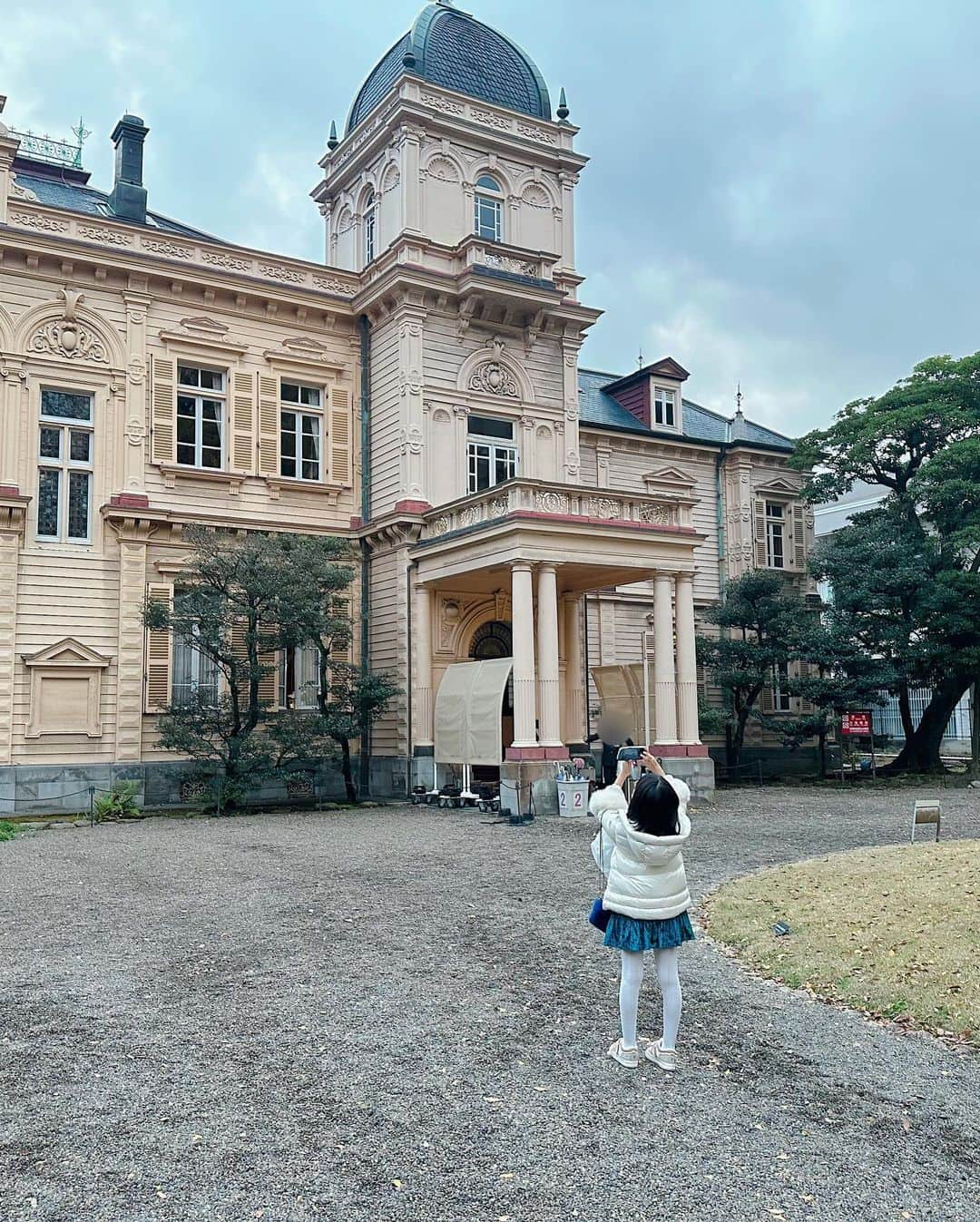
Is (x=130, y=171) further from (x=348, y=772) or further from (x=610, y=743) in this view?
(x=610, y=743)

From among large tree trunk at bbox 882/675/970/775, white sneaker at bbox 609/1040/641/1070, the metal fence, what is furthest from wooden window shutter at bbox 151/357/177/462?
the metal fence

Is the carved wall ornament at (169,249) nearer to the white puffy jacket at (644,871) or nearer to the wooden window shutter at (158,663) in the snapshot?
the wooden window shutter at (158,663)

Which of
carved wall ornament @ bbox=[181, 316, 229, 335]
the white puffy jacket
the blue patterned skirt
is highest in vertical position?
carved wall ornament @ bbox=[181, 316, 229, 335]

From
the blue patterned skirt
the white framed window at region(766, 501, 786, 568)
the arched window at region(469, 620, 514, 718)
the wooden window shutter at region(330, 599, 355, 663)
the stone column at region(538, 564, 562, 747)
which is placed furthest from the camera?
the white framed window at region(766, 501, 786, 568)

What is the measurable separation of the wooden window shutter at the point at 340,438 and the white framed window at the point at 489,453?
2.79m

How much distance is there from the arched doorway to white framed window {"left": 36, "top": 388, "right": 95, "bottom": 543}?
8.55 metres

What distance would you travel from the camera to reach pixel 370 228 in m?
25.6

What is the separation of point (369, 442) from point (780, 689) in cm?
1301

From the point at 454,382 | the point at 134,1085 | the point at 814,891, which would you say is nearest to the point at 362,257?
the point at 454,382

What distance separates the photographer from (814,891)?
989 centimetres

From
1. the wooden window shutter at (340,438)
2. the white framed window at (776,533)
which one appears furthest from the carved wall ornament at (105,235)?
the white framed window at (776,533)

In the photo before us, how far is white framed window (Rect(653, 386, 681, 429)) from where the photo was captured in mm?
30984

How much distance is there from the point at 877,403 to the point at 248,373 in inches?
677

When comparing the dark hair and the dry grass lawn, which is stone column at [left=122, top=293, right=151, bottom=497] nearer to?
the dry grass lawn
